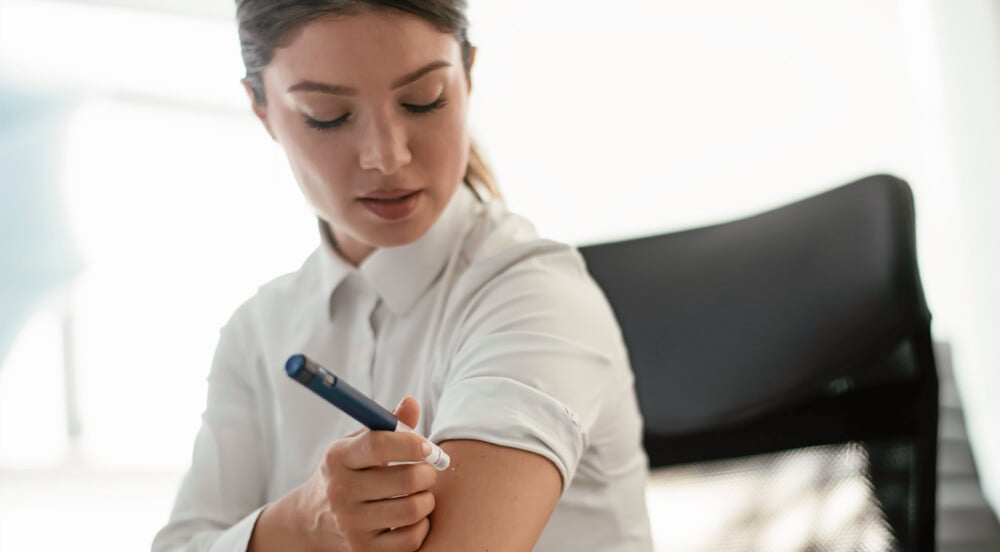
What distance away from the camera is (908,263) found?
1020mm

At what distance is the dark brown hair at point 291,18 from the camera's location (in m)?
0.83

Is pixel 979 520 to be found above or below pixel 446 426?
below

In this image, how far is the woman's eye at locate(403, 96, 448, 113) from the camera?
875 millimetres

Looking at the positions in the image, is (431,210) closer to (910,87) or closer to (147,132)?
(147,132)

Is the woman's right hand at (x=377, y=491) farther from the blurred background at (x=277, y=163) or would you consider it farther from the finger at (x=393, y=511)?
the blurred background at (x=277, y=163)

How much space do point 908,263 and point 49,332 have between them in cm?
193

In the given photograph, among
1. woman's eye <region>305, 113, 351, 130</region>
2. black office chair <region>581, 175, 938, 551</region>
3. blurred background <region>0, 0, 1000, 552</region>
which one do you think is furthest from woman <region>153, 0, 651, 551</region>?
blurred background <region>0, 0, 1000, 552</region>

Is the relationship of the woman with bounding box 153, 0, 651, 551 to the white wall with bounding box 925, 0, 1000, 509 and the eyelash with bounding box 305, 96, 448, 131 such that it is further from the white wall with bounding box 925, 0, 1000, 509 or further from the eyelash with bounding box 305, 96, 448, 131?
the white wall with bounding box 925, 0, 1000, 509

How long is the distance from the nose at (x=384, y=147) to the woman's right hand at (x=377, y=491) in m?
0.24

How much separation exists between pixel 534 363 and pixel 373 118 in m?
0.26

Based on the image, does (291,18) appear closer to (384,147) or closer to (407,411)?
(384,147)

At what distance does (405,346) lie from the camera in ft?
3.18

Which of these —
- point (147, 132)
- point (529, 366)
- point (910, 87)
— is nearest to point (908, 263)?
point (529, 366)

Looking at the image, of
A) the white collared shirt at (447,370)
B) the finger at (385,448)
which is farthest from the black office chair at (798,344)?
the finger at (385,448)
